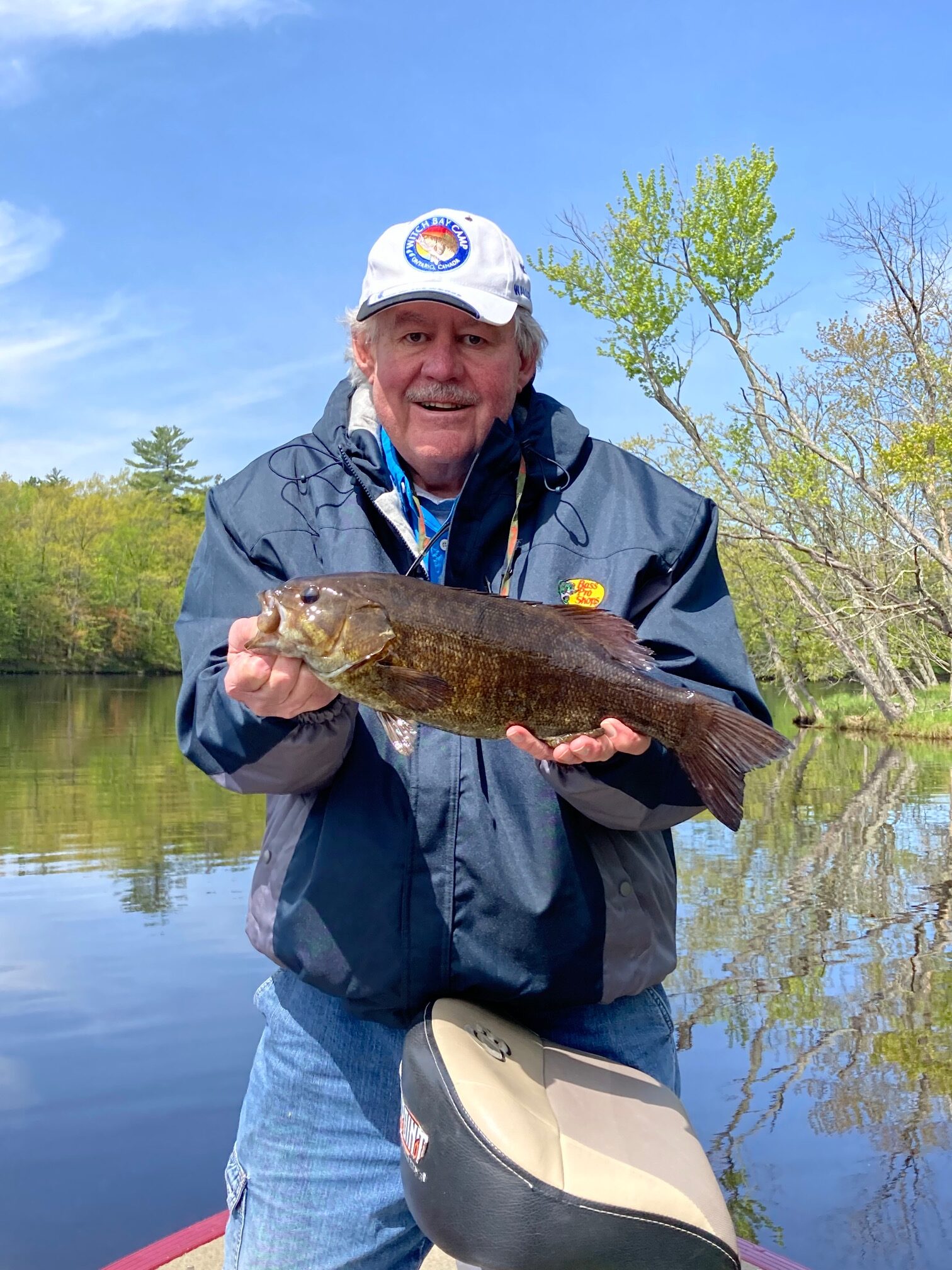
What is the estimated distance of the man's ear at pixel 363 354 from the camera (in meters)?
3.63

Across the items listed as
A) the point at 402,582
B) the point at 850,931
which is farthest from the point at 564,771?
the point at 850,931

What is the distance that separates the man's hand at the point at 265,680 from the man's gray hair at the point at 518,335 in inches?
46.1

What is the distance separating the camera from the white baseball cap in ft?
10.8

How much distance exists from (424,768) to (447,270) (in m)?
1.47

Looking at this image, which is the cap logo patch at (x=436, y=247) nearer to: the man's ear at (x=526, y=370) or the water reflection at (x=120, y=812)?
the man's ear at (x=526, y=370)

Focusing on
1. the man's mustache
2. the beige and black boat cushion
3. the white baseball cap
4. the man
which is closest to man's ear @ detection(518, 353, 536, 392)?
the man

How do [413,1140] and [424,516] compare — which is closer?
[413,1140]

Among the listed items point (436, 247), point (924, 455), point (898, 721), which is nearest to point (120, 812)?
point (436, 247)

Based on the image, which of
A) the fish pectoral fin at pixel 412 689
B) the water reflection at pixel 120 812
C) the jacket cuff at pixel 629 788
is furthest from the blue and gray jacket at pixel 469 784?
the water reflection at pixel 120 812

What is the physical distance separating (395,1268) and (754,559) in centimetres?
5319

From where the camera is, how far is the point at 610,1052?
325cm

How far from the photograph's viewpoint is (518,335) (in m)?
3.54

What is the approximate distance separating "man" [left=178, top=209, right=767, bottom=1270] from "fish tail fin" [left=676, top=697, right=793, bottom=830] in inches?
2.5

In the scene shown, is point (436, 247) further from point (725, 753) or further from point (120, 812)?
point (120, 812)
